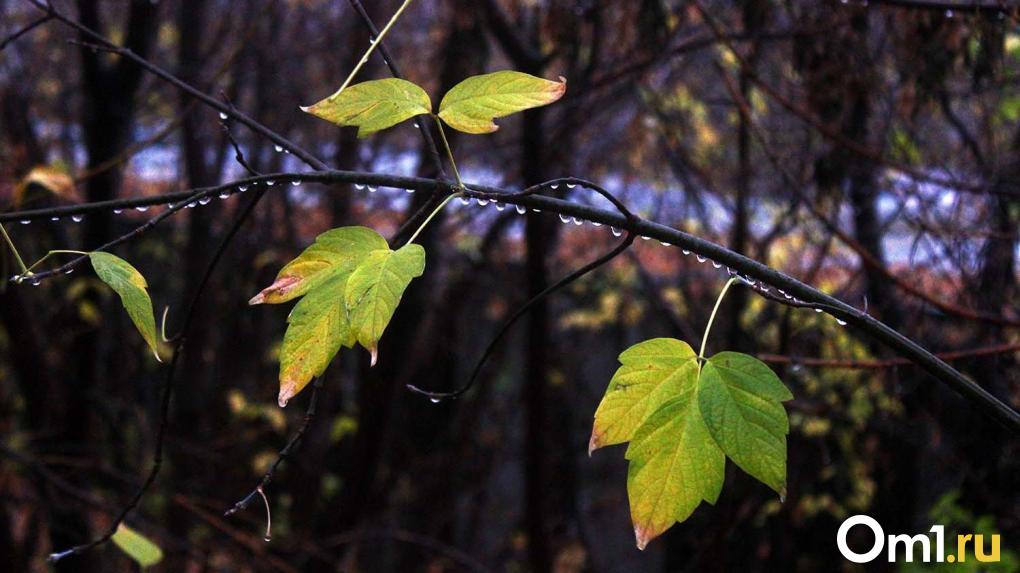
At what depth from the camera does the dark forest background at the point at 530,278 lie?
2.85m

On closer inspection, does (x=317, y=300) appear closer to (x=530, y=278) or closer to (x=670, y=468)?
(x=670, y=468)

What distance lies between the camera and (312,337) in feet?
3.24

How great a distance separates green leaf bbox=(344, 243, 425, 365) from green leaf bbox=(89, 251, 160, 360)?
0.20 metres

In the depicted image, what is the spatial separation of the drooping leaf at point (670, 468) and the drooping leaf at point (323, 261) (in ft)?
1.09

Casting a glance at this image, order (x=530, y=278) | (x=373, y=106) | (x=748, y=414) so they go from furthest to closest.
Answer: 1. (x=530, y=278)
2. (x=373, y=106)
3. (x=748, y=414)

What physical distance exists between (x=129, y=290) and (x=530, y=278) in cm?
285

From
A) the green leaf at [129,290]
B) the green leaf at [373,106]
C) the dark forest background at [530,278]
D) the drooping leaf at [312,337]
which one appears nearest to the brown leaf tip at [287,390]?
the drooping leaf at [312,337]

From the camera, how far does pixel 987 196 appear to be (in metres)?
2.63

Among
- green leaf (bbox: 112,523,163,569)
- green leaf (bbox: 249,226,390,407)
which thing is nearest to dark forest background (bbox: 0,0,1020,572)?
green leaf (bbox: 112,523,163,569)

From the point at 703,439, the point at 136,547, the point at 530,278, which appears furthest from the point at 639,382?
the point at 530,278

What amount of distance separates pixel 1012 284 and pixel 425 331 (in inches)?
120

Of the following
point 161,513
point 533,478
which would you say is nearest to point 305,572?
point 533,478

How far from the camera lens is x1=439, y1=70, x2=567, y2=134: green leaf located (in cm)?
104

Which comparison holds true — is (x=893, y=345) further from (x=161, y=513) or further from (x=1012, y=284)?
(x=161, y=513)
